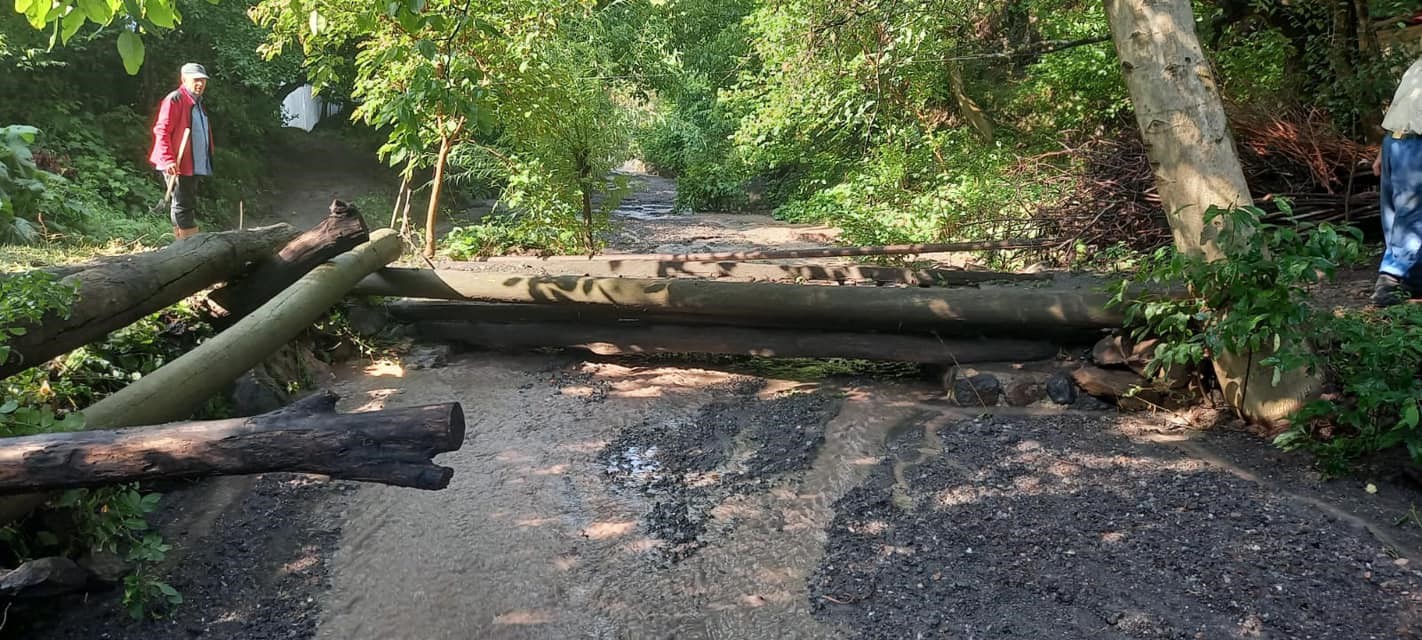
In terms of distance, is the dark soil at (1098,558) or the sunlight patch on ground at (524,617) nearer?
the dark soil at (1098,558)

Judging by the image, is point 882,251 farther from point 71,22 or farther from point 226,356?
point 71,22

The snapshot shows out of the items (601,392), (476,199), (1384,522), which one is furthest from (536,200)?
(476,199)

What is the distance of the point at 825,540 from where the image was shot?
12.7 feet

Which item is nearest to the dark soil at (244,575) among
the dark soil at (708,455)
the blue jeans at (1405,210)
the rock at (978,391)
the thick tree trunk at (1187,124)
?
the dark soil at (708,455)

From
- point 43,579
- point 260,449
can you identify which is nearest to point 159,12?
point 260,449

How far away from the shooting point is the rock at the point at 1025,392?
5.19m

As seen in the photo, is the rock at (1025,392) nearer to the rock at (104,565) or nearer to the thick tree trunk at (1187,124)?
the thick tree trunk at (1187,124)

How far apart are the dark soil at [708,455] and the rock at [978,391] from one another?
30.3 inches

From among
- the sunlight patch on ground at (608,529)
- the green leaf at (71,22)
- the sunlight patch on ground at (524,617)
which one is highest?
the green leaf at (71,22)

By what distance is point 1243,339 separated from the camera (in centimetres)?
380

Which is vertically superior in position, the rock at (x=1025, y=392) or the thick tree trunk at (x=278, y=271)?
the thick tree trunk at (x=278, y=271)

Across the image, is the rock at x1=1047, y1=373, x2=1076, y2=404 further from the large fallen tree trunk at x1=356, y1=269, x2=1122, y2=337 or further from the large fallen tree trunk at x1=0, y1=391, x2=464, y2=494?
the large fallen tree trunk at x1=0, y1=391, x2=464, y2=494

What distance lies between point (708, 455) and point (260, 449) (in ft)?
8.99

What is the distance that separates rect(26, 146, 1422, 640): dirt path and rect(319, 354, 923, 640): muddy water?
0.5 inches
